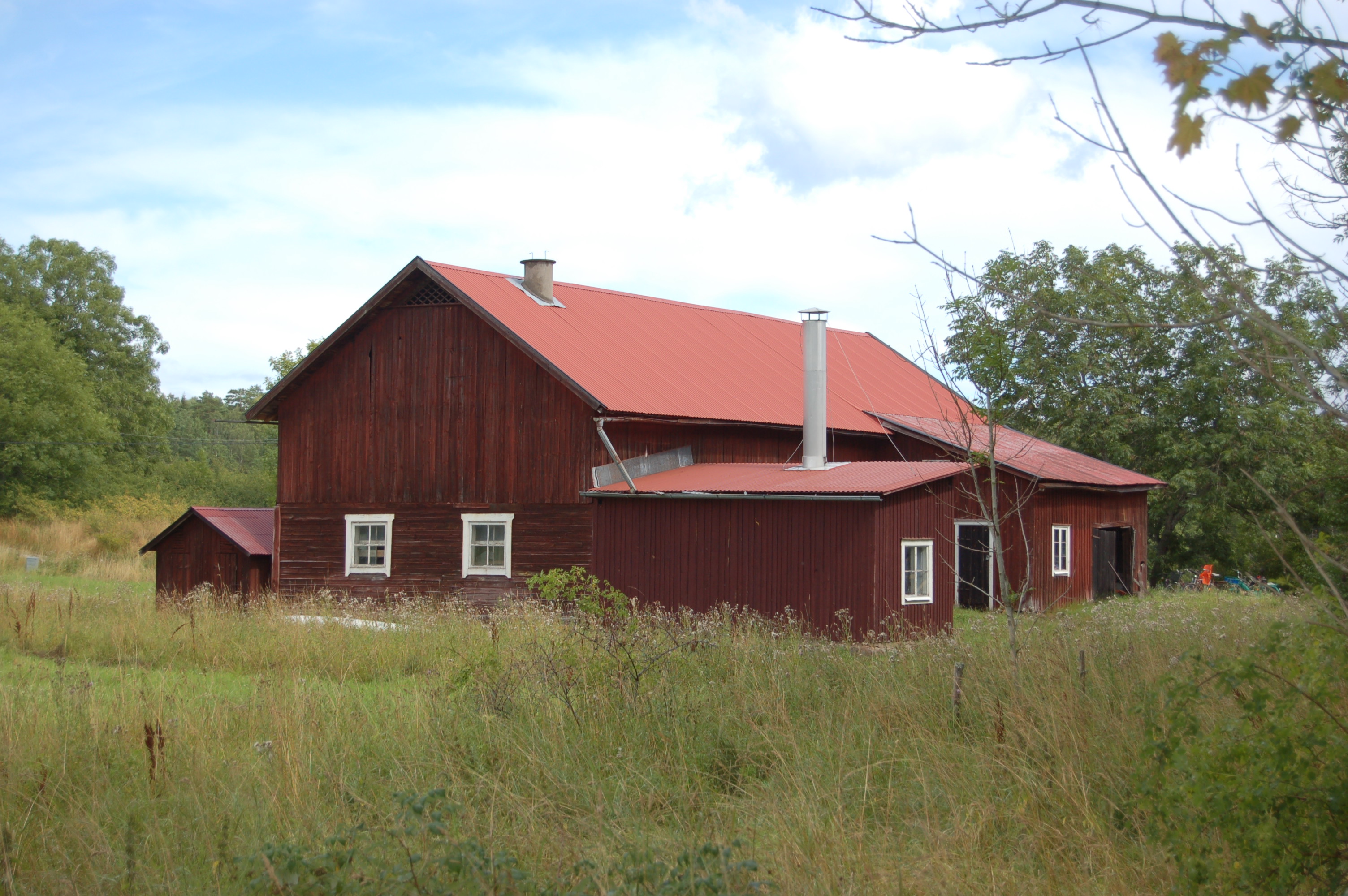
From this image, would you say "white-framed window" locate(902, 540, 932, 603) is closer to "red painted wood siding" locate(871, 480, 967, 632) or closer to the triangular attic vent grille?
"red painted wood siding" locate(871, 480, 967, 632)

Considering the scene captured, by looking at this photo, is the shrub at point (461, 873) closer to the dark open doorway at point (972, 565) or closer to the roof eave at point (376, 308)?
the roof eave at point (376, 308)

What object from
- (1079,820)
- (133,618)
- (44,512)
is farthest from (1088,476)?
(44,512)

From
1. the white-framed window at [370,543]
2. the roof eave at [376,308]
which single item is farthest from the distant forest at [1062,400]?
the white-framed window at [370,543]

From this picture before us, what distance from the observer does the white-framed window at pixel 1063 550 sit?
81.0ft

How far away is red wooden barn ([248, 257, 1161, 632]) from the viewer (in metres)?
17.1

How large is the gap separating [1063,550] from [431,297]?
574 inches

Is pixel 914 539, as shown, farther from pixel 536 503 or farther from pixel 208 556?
pixel 208 556

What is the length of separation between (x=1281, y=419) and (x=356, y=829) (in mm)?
29529

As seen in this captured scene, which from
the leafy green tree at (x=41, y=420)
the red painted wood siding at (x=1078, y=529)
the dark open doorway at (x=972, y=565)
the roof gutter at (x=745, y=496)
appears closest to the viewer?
the roof gutter at (x=745, y=496)

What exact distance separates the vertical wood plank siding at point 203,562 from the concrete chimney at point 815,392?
435 inches

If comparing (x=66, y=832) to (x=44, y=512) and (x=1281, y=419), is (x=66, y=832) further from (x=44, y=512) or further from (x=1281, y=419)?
(x=44, y=512)

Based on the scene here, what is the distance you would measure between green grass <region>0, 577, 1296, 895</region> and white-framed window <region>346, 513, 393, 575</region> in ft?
37.3

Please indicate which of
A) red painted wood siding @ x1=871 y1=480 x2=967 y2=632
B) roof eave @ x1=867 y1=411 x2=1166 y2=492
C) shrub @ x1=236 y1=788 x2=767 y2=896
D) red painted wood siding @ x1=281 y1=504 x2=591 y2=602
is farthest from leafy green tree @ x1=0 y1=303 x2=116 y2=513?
shrub @ x1=236 y1=788 x2=767 y2=896

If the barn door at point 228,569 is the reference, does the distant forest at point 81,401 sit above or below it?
above
